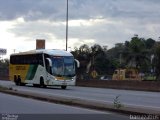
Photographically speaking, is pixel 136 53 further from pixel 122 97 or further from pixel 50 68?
pixel 122 97

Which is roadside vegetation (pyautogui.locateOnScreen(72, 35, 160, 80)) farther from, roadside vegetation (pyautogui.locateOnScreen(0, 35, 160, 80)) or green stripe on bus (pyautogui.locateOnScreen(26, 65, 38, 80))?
green stripe on bus (pyautogui.locateOnScreen(26, 65, 38, 80))

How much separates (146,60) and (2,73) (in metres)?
31.5

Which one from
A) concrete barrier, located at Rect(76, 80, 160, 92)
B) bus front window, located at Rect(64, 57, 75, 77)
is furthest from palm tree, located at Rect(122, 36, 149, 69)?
bus front window, located at Rect(64, 57, 75, 77)

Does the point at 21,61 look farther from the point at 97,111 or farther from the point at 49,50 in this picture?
the point at 97,111

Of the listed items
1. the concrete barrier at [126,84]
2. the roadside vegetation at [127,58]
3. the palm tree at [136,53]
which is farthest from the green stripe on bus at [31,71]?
the palm tree at [136,53]

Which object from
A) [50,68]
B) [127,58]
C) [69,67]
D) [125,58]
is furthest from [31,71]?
[125,58]

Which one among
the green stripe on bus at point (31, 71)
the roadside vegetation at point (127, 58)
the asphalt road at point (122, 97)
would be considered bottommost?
the asphalt road at point (122, 97)

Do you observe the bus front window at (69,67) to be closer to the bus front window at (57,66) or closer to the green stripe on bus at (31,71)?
the bus front window at (57,66)

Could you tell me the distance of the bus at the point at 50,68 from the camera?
46000 millimetres

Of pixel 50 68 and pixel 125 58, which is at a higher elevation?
pixel 125 58

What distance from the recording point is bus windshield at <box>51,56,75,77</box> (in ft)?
151

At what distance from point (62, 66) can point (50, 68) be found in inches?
45.2

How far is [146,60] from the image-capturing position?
4242 inches

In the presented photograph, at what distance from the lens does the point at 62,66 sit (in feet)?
151
